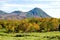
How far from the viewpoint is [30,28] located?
111 m

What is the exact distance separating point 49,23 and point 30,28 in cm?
1264

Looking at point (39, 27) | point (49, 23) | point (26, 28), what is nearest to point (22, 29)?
point (26, 28)

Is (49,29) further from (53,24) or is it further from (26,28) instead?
(26,28)

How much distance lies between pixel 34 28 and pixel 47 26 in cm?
787

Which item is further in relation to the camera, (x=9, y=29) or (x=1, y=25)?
(x=1, y=25)

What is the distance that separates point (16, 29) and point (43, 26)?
1603 centimetres

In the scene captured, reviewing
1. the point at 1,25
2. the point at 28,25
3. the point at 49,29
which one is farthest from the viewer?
the point at 1,25

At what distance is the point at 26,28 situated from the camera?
111125 mm

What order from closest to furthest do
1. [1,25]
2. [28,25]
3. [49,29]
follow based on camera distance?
1. [49,29]
2. [28,25]
3. [1,25]

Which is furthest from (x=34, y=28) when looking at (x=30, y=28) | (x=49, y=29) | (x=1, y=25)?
(x=1, y=25)

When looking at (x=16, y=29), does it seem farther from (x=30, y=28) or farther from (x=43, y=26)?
(x=43, y=26)

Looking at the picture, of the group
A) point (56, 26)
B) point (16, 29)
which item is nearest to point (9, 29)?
point (16, 29)

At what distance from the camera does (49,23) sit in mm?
115188

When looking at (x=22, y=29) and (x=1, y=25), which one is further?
(x=1, y=25)
